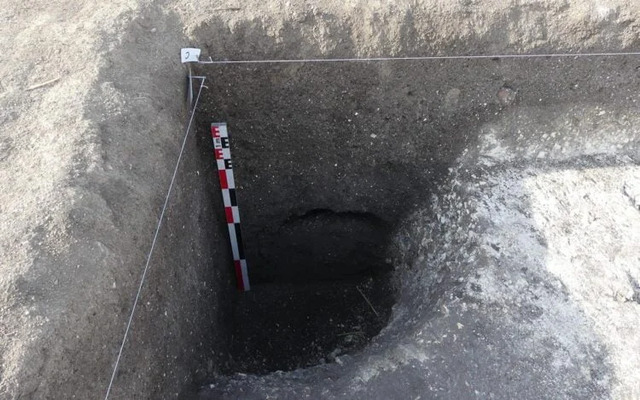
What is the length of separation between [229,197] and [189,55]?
3.65 feet

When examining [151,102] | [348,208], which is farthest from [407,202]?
[151,102]

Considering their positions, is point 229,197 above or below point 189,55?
below

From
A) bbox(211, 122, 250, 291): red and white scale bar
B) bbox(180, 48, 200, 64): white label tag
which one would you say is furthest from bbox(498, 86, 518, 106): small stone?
bbox(180, 48, 200, 64): white label tag

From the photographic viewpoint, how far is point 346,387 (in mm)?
2781

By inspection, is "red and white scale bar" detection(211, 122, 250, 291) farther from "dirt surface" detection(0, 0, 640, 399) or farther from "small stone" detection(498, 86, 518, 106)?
"small stone" detection(498, 86, 518, 106)

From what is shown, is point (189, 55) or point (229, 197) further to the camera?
point (229, 197)

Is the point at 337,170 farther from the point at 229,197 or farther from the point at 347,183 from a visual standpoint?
the point at 229,197

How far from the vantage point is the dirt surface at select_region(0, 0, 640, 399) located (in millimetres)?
2525

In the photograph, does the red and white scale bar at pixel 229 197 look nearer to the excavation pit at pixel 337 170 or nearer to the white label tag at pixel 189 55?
the excavation pit at pixel 337 170

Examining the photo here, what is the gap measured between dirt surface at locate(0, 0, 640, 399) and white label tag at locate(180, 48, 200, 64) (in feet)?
0.30

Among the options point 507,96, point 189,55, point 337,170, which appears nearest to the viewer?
point 189,55

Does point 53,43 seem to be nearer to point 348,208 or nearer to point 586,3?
point 348,208

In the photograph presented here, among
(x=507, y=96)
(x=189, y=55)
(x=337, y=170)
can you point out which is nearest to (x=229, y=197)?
(x=337, y=170)

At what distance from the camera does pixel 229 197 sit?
392cm
